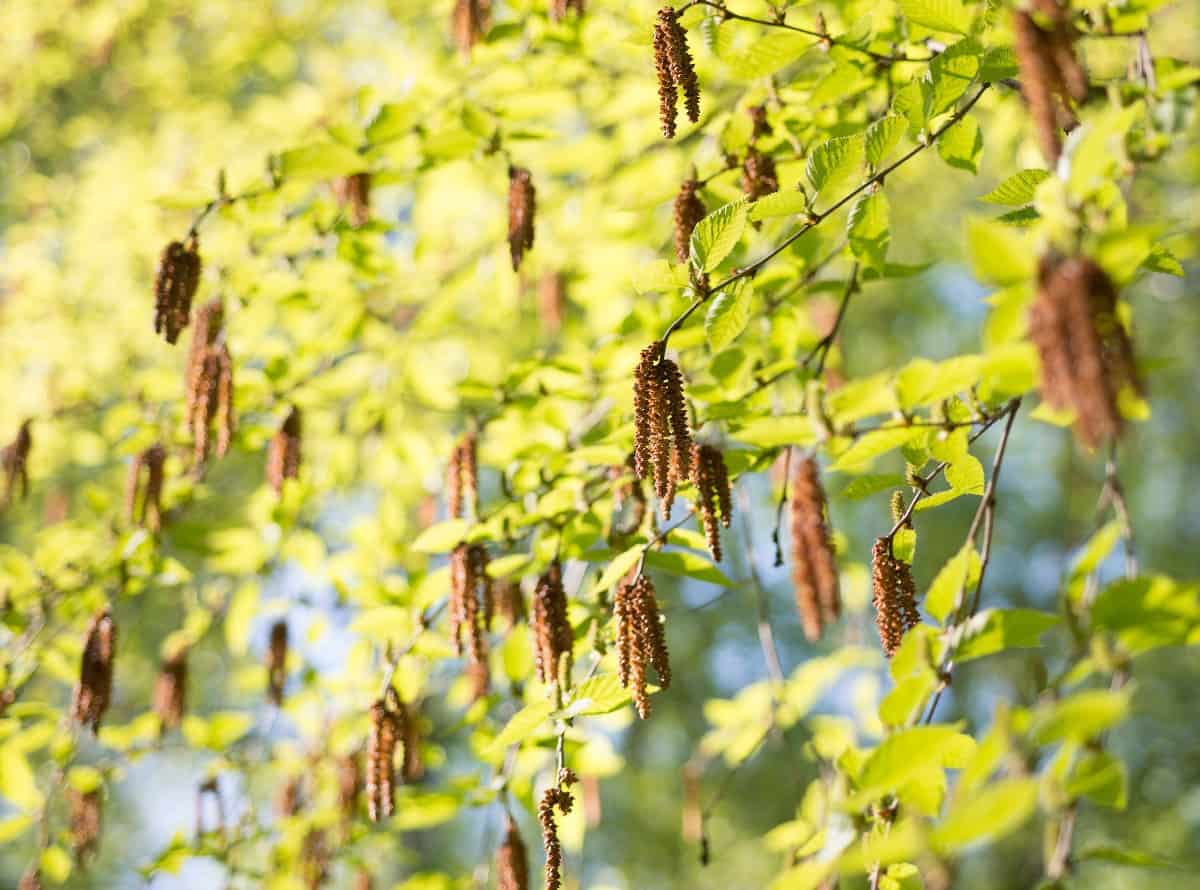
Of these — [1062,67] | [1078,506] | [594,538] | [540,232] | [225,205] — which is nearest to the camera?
[1062,67]

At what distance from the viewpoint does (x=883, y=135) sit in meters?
1.52

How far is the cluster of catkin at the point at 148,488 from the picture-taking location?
2.58m

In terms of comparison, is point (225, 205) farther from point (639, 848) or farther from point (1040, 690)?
point (639, 848)

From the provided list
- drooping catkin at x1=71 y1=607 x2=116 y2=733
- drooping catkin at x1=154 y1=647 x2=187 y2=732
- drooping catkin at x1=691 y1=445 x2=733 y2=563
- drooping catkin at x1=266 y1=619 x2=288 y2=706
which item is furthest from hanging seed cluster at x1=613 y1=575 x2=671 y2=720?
drooping catkin at x1=154 y1=647 x2=187 y2=732

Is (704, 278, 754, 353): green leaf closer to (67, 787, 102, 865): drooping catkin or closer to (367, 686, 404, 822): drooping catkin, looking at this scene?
(367, 686, 404, 822): drooping catkin

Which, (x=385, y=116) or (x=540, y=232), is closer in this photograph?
(x=385, y=116)

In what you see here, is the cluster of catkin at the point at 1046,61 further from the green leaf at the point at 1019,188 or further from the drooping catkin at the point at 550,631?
the drooping catkin at the point at 550,631

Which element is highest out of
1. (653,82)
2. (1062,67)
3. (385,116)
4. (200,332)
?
(653,82)

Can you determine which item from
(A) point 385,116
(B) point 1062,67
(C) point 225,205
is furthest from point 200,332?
(B) point 1062,67

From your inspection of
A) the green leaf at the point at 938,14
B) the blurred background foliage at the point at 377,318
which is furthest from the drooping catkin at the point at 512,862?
the green leaf at the point at 938,14

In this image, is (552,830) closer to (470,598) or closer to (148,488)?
(470,598)

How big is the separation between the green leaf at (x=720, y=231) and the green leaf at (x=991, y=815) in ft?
2.74

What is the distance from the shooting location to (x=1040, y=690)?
115cm

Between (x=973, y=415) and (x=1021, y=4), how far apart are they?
0.52 m
